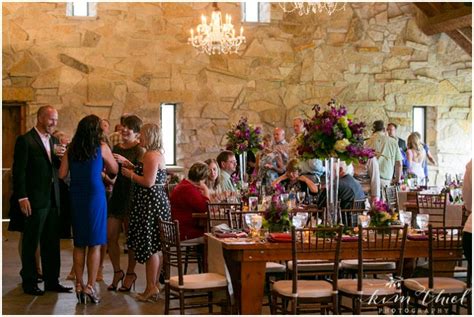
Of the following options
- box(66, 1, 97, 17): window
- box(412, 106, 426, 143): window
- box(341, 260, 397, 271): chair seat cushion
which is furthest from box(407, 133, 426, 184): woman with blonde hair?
box(341, 260, 397, 271): chair seat cushion

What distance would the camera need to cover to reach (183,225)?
684 centimetres

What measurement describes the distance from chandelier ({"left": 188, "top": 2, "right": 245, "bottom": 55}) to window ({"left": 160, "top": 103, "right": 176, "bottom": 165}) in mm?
1121

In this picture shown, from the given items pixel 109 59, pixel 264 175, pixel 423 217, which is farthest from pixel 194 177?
pixel 109 59

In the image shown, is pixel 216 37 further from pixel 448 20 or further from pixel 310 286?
pixel 310 286

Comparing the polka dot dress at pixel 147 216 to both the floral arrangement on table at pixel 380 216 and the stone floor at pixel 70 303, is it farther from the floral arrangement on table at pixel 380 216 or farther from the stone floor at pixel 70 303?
the floral arrangement on table at pixel 380 216

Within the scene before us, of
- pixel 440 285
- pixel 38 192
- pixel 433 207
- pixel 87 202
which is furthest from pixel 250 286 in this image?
pixel 433 207

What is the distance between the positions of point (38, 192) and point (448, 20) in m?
9.03

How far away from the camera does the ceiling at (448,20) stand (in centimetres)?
1347

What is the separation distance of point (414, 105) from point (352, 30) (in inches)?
68.2

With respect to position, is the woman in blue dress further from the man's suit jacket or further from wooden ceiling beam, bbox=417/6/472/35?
wooden ceiling beam, bbox=417/6/472/35

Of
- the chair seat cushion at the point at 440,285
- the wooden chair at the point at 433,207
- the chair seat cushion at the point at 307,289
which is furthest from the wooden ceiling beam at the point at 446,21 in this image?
the chair seat cushion at the point at 307,289

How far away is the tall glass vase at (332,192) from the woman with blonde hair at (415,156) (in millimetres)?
6384

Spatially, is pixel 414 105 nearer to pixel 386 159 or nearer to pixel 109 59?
pixel 386 159

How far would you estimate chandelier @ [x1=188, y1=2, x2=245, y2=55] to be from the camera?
12.4 metres
